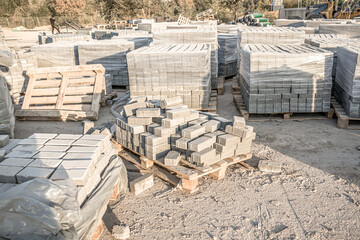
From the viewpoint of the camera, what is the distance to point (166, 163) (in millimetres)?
5102

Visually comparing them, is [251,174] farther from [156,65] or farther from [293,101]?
[156,65]

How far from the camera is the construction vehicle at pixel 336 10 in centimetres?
2164

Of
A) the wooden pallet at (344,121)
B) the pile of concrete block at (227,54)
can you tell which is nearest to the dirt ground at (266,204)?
the wooden pallet at (344,121)

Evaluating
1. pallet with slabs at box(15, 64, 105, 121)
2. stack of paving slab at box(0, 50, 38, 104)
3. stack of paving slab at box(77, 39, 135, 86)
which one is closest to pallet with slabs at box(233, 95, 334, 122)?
pallet with slabs at box(15, 64, 105, 121)

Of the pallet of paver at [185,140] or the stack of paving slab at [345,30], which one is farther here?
the stack of paving slab at [345,30]

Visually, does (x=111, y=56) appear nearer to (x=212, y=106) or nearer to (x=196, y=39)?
(x=196, y=39)

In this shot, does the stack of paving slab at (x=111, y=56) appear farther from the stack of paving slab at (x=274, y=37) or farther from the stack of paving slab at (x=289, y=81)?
the stack of paving slab at (x=289, y=81)

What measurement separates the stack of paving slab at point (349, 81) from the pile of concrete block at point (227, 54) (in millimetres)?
4423

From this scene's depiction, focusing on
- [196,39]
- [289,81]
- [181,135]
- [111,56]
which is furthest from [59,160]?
[111,56]

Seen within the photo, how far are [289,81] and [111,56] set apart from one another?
6.13 m

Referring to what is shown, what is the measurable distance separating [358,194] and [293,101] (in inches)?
128

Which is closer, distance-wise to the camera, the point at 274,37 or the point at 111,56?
the point at 274,37

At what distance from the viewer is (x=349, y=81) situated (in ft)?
23.5

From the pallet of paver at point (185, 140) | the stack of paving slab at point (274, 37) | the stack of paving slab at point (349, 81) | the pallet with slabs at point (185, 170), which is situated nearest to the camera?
the pallet with slabs at point (185, 170)
